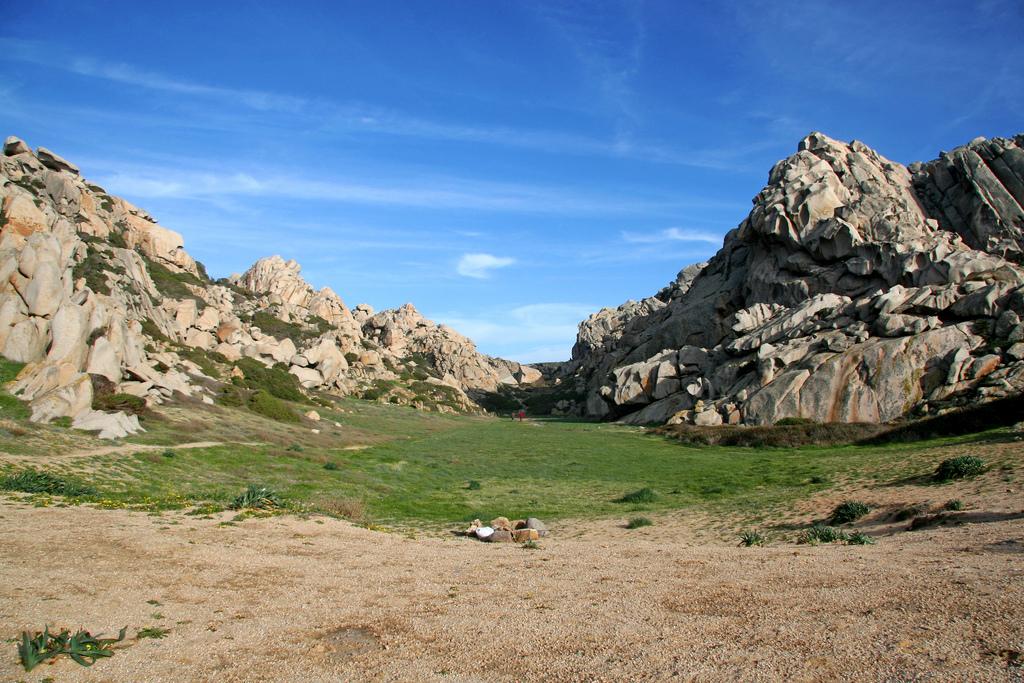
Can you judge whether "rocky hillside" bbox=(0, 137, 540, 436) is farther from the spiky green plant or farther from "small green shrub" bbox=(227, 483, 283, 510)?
the spiky green plant

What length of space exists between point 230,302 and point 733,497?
95.5m

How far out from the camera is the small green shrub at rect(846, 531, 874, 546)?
18.8m

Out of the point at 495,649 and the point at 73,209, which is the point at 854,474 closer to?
the point at 495,649

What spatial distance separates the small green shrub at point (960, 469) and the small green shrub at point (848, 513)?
20.5 ft

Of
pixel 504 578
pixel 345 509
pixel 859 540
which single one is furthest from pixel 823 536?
pixel 345 509

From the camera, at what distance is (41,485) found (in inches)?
901

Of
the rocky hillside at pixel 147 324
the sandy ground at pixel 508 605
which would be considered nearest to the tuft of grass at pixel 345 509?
the sandy ground at pixel 508 605

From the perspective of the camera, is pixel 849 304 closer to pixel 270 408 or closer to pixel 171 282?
pixel 270 408

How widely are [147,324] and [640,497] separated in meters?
59.2

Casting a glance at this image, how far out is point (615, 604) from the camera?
43.3ft

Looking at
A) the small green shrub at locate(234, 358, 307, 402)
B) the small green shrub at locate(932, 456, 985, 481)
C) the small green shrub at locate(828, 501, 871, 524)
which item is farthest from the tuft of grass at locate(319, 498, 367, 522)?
the small green shrub at locate(234, 358, 307, 402)

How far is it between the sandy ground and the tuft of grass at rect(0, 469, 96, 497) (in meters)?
3.63

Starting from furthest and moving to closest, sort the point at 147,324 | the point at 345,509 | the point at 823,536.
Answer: the point at 147,324
the point at 345,509
the point at 823,536

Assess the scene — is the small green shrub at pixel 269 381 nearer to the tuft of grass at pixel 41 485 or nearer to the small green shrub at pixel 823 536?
the tuft of grass at pixel 41 485
